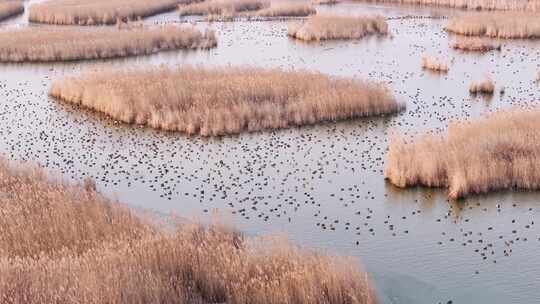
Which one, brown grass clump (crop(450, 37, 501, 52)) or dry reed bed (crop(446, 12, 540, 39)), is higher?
dry reed bed (crop(446, 12, 540, 39))

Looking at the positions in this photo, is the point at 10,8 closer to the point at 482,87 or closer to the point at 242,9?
the point at 242,9

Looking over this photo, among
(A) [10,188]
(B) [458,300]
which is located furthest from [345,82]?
(B) [458,300]

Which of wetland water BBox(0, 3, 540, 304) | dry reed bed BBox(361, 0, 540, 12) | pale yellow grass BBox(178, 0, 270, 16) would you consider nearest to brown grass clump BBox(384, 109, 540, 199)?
wetland water BBox(0, 3, 540, 304)

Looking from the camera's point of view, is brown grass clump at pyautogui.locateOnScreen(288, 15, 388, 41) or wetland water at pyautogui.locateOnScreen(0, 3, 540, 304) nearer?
wetland water at pyautogui.locateOnScreen(0, 3, 540, 304)

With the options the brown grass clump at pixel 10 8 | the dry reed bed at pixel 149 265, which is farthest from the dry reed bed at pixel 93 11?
the dry reed bed at pixel 149 265

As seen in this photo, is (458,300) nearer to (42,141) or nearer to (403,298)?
(403,298)

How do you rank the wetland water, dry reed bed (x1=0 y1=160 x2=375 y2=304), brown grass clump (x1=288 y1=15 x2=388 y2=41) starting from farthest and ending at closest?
1. brown grass clump (x1=288 y1=15 x2=388 y2=41)
2. the wetland water
3. dry reed bed (x1=0 y1=160 x2=375 y2=304)

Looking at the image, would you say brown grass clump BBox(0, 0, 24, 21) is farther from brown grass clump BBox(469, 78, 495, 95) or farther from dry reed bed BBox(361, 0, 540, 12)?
brown grass clump BBox(469, 78, 495, 95)
